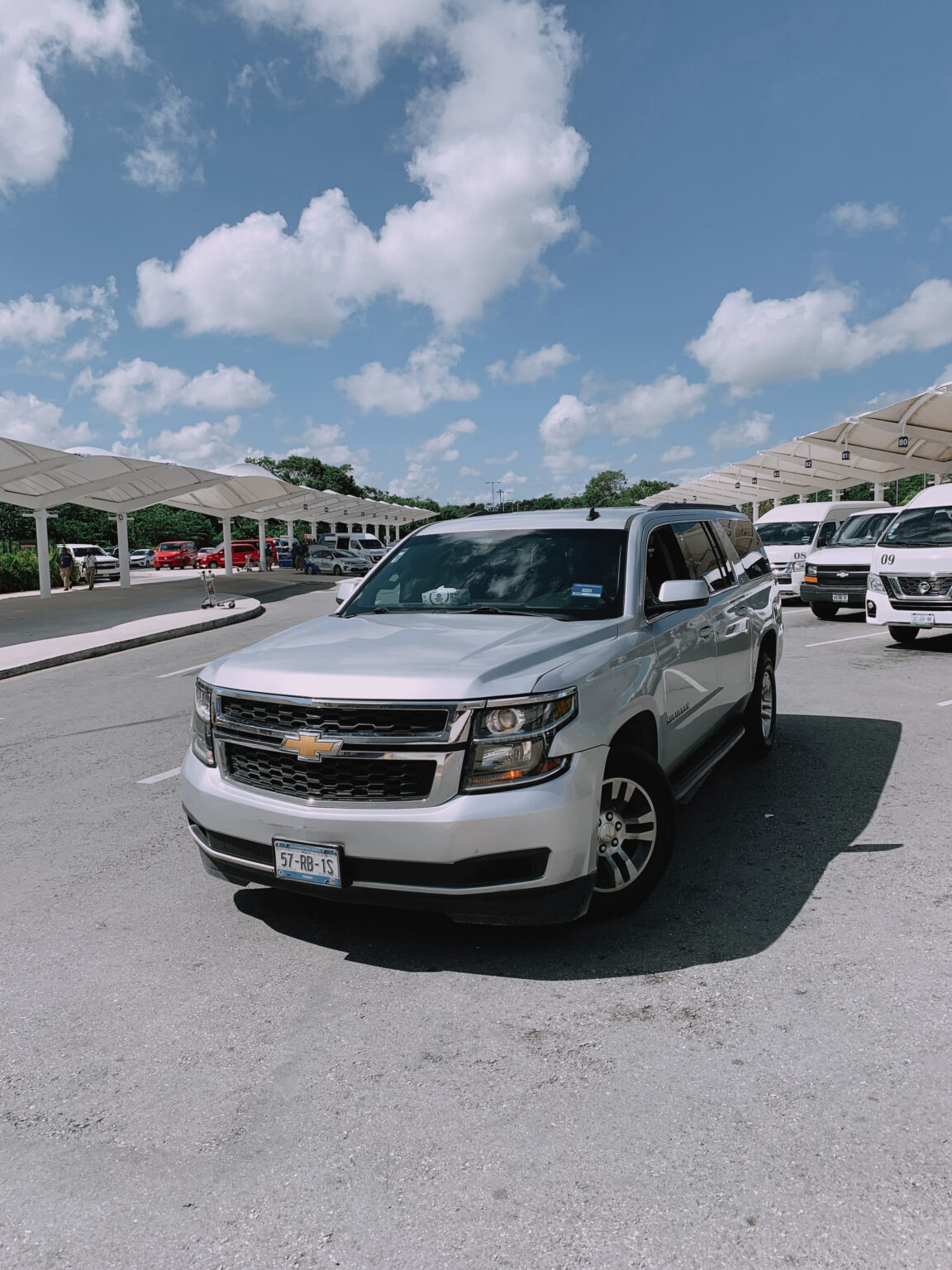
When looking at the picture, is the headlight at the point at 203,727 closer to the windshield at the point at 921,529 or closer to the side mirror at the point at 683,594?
the side mirror at the point at 683,594

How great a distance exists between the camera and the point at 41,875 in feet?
15.6

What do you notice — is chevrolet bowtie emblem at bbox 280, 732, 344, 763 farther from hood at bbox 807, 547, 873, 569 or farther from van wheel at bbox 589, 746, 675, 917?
hood at bbox 807, 547, 873, 569

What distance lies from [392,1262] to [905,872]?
3290 mm

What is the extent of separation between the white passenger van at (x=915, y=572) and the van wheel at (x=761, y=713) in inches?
242

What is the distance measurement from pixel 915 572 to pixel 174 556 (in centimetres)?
4848

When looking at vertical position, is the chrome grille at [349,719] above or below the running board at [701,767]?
above

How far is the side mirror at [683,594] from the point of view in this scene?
171 inches

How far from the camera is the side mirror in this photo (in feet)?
14.3

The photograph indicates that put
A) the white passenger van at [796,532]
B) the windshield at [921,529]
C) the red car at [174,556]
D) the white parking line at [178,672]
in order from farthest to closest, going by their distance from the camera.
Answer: the red car at [174,556] < the white passenger van at [796,532] < the windshield at [921,529] < the white parking line at [178,672]

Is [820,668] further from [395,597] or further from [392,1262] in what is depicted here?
[392,1262]

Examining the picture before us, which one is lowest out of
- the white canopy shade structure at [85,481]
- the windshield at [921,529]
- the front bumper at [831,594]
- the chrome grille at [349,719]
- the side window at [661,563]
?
→ the front bumper at [831,594]

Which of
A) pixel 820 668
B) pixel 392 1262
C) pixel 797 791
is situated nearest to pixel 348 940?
pixel 392 1262

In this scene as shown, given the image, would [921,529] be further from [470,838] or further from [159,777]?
[470,838]

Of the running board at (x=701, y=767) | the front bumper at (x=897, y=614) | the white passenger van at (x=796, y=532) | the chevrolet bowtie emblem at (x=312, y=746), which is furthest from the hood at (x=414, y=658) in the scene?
the white passenger van at (x=796, y=532)
